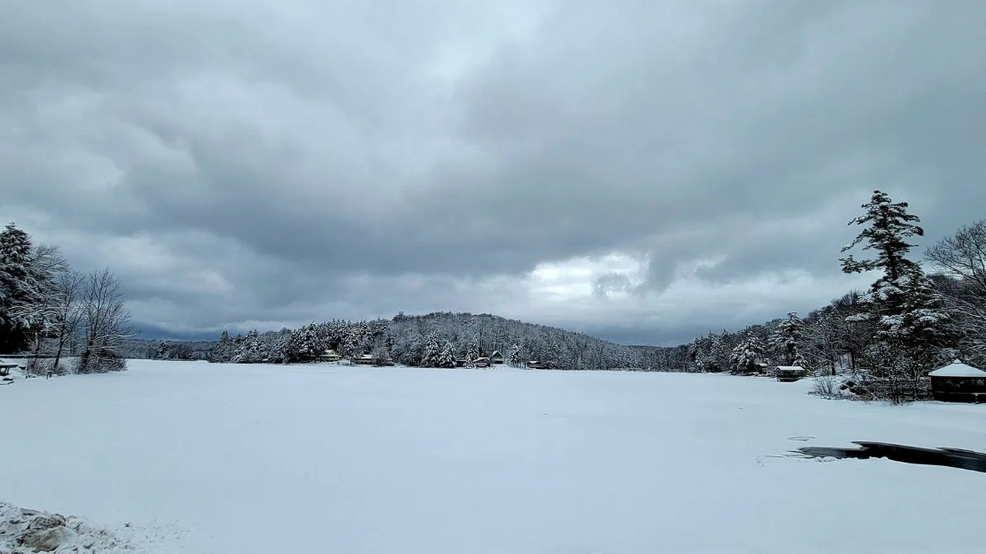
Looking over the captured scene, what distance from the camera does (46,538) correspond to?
5.39 meters

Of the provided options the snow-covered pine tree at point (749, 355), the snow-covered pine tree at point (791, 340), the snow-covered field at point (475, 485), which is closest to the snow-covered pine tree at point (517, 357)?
the snow-covered pine tree at point (749, 355)

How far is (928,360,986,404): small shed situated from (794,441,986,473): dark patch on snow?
14454mm

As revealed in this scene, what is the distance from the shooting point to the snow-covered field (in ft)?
20.2

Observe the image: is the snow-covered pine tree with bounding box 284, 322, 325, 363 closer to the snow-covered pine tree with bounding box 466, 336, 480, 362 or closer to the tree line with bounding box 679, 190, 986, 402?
the snow-covered pine tree with bounding box 466, 336, 480, 362

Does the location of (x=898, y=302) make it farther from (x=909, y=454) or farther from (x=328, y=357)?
(x=328, y=357)

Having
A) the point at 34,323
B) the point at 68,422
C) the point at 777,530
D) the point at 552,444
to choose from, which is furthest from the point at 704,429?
the point at 34,323

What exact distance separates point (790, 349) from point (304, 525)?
81096 mm

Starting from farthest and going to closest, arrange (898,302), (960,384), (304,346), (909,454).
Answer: (304,346)
(898,302)
(960,384)
(909,454)

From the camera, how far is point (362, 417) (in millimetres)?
16812

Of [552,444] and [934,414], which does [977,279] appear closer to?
[934,414]

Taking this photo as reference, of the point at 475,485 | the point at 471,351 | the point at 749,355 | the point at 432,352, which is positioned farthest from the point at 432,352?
the point at 475,485

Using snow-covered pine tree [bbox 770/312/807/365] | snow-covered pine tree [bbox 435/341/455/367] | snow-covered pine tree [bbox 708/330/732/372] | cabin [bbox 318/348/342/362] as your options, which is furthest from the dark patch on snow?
cabin [bbox 318/348/342/362]

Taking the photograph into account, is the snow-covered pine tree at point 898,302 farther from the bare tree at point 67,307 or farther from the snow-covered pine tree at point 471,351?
the snow-covered pine tree at point 471,351

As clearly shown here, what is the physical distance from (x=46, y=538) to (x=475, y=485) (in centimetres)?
618
